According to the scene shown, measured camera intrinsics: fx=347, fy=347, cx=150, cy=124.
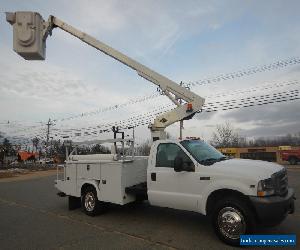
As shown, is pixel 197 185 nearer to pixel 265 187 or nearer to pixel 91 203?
pixel 265 187

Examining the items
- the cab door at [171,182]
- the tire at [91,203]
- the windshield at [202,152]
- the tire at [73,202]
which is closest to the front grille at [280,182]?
the windshield at [202,152]

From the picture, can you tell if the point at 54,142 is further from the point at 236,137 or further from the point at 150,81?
the point at 150,81

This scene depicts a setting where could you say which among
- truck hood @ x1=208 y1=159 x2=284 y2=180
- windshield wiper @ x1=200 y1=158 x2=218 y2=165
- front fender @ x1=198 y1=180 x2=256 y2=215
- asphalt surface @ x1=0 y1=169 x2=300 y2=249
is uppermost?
windshield wiper @ x1=200 y1=158 x2=218 y2=165

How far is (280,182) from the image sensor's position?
661 cm

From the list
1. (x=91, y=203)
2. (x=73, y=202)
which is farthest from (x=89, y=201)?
(x=73, y=202)

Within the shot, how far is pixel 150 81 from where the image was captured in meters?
11.2

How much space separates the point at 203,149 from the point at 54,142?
91.3 m

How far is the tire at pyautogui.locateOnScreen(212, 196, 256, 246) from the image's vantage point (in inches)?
245

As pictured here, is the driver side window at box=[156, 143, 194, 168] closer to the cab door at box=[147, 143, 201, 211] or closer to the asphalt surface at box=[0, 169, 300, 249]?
the cab door at box=[147, 143, 201, 211]

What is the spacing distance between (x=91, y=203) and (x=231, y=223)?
4434 millimetres

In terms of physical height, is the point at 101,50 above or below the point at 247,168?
above

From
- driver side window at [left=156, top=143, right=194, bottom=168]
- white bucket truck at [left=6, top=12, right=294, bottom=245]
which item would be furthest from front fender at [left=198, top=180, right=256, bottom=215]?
driver side window at [left=156, top=143, right=194, bottom=168]

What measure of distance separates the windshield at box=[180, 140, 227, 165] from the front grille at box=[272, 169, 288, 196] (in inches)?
51.6

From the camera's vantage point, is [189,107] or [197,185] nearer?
[197,185]
